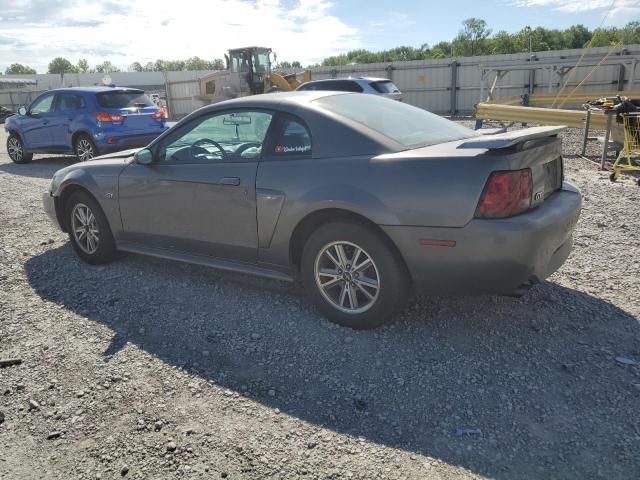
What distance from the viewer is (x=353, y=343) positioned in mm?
3471

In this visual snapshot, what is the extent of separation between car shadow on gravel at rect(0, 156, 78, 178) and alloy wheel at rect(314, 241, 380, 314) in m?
9.26

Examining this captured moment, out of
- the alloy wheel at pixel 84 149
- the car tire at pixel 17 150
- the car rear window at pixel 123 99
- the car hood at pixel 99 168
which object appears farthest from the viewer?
the car tire at pixel 17 150

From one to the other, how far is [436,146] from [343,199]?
2.47 feet

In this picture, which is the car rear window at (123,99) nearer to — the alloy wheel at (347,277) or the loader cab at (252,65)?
the alloy wheel at (347,277)

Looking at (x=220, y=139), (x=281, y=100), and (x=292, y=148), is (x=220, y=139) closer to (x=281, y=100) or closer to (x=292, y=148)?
(x=281, y=100)

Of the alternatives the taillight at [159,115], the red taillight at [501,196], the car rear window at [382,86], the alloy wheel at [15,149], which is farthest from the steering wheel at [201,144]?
the car rear window at [382,86]

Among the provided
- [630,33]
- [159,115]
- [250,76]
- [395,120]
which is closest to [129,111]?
[159,115]

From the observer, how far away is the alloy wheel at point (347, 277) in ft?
11.5

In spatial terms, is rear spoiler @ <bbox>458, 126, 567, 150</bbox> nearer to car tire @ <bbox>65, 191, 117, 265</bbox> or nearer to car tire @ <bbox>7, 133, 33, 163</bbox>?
car tire @ <bbox>65, 191, 117, 265</bbox>

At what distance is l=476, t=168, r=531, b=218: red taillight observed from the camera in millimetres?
3025

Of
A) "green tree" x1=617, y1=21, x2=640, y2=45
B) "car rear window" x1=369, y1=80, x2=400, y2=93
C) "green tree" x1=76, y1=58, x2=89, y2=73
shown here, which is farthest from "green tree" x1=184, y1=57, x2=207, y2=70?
"car rear window" x1=369, y1=80, x2=400, y2=93

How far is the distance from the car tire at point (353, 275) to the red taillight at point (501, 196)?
0.65 m

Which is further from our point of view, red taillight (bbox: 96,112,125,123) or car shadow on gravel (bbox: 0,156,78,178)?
car shadow on gravel (bbox: 0,156,78,178)

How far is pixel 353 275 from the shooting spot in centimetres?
355
